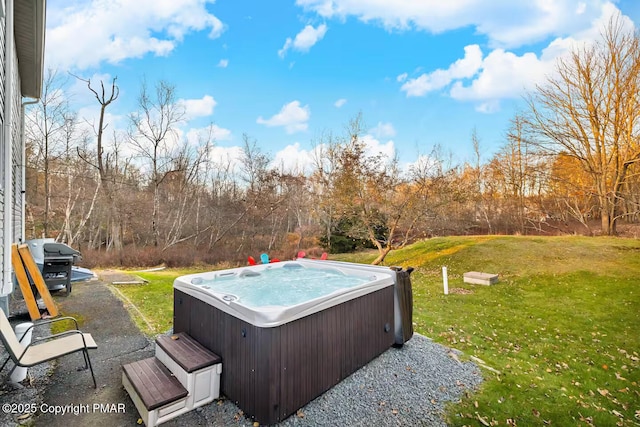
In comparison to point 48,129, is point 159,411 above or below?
below

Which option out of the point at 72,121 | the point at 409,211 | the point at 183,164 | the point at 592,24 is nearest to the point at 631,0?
the point at 592,24

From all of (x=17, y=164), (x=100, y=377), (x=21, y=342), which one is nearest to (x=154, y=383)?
(x=100, y=377)

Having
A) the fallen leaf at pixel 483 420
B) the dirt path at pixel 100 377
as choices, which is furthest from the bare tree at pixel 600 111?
the dirt path at pixel 100 377

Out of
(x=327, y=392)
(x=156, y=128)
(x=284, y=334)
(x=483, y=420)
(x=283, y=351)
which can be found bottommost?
(x=483, y=420)

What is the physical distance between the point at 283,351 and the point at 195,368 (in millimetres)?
711

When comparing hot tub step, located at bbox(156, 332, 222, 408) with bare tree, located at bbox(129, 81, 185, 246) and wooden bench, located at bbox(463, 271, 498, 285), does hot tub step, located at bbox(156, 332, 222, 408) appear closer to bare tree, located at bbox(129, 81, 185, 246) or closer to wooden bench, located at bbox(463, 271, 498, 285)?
wooden bench, located at bbox(463, 271, 498, 285)

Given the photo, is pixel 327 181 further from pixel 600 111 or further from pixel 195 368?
pixel 195 368

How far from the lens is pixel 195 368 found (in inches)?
88.6

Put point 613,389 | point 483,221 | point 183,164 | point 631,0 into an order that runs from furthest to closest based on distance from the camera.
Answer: point 483,221 → point 183,164 → point 631,0 → point 613,389

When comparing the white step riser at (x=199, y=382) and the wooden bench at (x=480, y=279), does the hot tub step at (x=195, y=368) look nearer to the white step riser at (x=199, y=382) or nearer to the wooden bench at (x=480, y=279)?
the white step riser at (x=199, y=382)

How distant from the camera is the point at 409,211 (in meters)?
9.08

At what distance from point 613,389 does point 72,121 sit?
1491 cm

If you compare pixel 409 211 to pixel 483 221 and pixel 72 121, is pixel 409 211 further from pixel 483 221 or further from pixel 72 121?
pixel 72 121

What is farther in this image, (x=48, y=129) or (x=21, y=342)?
(x=48, y=129)
